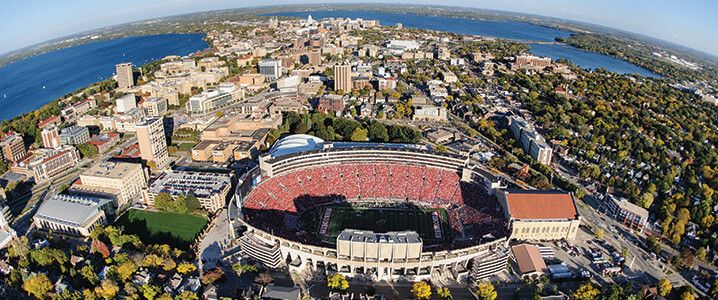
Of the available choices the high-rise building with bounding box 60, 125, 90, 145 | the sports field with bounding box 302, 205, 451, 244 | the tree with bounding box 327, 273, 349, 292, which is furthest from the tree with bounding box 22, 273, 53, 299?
the high-rise building with bounding box 60, 125, 90, 145

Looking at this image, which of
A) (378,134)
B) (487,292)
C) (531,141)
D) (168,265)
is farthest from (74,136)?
(531,141)

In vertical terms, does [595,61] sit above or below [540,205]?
above

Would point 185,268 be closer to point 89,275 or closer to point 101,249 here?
point 89,275

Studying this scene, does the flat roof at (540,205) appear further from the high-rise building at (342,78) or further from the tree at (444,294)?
the high-rise building at (342,78)

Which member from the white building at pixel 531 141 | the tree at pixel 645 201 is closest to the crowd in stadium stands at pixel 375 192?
the white building at pixel 531 141

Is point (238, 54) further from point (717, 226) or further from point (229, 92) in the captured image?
point (717, 226)

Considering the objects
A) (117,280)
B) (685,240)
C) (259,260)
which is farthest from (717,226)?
(117,280)

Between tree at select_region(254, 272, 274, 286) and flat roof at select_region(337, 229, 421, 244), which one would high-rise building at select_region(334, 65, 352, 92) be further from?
tree at select_region(254, 272, 274, 286)
